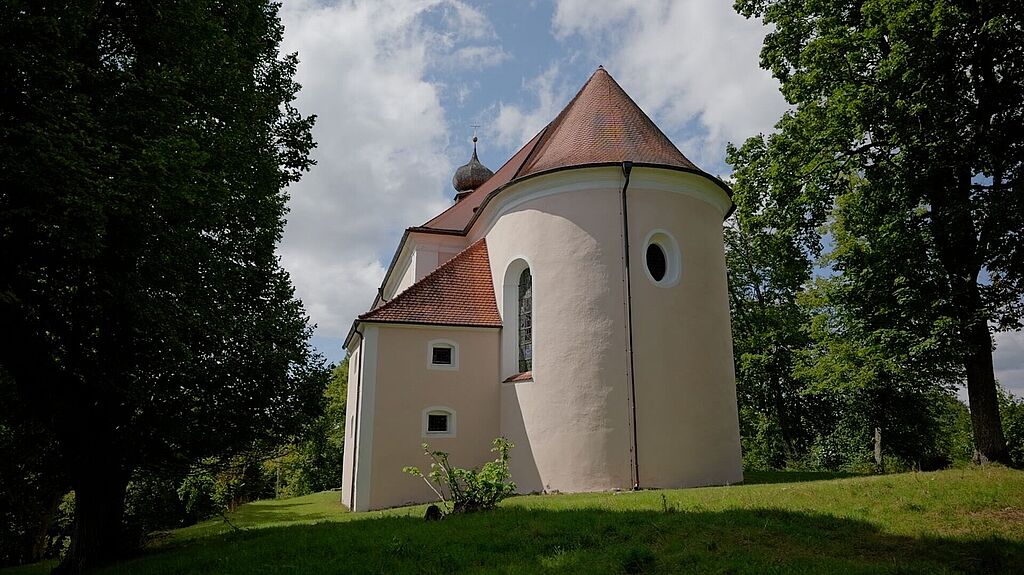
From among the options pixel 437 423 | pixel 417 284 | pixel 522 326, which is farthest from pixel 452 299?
pixel 437 423

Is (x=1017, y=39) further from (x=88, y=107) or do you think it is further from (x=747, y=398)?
(x=747, y=398)

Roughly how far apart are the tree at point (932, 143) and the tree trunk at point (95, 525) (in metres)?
12.8

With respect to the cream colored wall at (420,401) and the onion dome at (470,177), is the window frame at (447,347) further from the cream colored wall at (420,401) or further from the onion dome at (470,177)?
the onion dome at (470,177)

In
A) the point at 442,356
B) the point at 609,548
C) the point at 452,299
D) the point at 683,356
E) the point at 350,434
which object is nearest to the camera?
the point at 609,548

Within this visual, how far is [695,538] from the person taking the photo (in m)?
7.41

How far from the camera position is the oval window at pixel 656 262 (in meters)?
16.0

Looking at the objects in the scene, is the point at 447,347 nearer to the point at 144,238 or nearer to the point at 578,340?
the point at 578,340

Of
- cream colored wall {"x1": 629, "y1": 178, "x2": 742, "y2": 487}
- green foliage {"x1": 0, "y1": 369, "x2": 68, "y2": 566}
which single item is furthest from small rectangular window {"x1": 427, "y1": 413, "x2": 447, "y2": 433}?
green foliage {"x1": 0, "y1": 369, "x2": 68, "y2": 566}

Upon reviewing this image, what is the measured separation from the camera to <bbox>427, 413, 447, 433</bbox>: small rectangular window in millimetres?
16263

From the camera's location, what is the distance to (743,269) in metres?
29.9

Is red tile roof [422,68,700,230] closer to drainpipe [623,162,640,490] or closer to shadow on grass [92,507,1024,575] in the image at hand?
drainpipe [623,162,640,490]

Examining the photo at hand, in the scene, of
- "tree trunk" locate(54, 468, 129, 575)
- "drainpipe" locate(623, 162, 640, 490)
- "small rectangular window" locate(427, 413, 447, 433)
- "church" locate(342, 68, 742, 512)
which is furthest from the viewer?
"small rectangular window" locate(427, 413, 447, 433)

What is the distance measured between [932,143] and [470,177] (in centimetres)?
2393

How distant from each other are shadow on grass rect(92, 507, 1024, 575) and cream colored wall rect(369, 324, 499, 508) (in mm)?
6278
